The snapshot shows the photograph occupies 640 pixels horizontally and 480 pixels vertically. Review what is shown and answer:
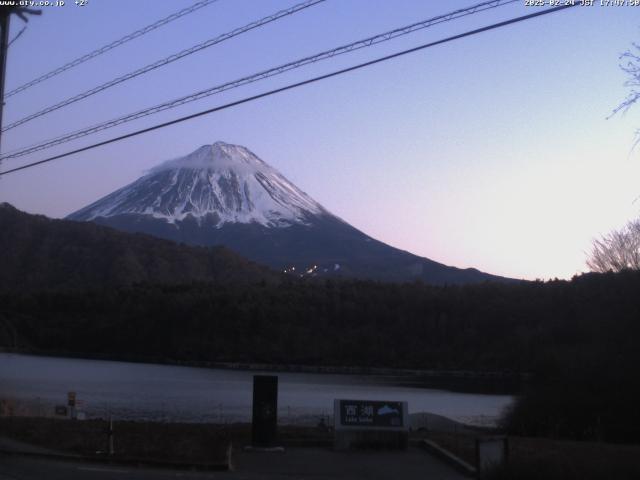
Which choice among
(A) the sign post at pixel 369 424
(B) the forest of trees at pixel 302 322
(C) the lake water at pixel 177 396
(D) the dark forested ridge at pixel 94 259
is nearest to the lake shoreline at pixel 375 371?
(B) the forest of trees at pixel 302 322

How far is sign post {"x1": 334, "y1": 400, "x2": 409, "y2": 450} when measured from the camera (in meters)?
18.9

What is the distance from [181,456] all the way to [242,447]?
6.92 feet

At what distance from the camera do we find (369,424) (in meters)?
19.1

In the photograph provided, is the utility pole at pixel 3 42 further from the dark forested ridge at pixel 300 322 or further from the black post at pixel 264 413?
the dark forested ridge at pixel 300 322

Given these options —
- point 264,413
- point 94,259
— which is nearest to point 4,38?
point 264,413

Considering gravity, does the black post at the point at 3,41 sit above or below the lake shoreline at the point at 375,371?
above

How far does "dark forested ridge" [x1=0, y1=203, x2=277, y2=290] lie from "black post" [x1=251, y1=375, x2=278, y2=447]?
3848 inches

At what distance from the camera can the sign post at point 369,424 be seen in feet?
62.1

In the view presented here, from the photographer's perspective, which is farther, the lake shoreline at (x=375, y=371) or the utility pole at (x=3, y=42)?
the lake shoreline at (x=375, y=371)

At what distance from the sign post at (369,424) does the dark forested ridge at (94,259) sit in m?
97.8

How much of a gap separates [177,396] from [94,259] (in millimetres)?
86569

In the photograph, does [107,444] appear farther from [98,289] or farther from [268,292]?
[98,289]

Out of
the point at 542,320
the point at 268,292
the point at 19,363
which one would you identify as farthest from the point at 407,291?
the point at 19,363

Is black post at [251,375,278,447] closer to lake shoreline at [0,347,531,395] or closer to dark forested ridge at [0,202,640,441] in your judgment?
lake shoreline at [0,347,531,395]
